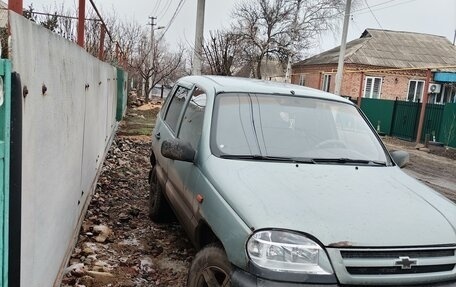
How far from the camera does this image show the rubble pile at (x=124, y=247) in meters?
3.93

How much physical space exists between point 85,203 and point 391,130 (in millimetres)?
16494

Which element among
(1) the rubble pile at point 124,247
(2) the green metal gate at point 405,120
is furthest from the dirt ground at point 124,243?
(2) the green metal gate at point 405,120

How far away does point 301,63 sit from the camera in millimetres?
37219

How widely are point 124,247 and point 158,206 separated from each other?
75cm

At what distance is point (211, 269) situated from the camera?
2.88 metres

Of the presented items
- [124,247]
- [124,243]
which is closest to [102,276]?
[124,247]

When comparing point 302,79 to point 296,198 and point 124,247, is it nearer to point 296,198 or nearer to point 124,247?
point 124,247

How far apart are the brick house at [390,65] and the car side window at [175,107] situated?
77.3ft

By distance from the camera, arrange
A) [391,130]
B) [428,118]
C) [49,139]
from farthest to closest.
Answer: [391,130] → [428,118] → [49,139]

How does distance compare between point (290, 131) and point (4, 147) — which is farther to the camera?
point (290, 131)

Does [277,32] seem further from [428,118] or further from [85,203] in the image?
[85,203]

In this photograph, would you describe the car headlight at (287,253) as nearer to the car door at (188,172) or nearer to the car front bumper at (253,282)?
the car front bumper at (253,282)

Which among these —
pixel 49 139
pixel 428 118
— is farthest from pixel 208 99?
pixel 428 118

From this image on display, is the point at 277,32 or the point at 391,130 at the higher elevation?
the point at 277,32
